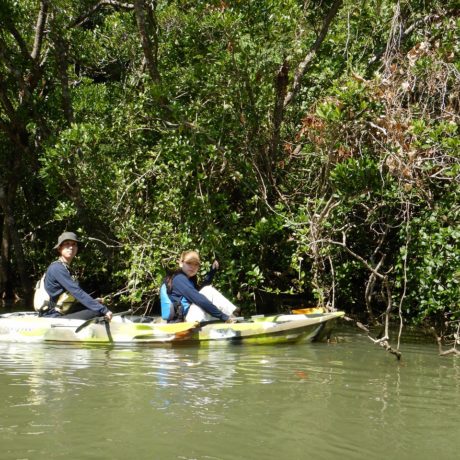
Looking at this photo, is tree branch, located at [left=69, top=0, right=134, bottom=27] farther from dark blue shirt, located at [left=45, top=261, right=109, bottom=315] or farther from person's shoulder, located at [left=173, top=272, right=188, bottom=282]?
person's shoulder, located at [left=173, top=272, right=188, bottom=282]

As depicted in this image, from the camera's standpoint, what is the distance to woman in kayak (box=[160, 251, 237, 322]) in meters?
9.16

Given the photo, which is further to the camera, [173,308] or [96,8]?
Answer: [96,8]

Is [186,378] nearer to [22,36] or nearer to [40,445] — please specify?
[40,445]

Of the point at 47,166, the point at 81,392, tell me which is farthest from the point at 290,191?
the point at 81,392

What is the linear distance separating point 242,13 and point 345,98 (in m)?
2.14

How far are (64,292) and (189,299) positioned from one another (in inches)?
60.9

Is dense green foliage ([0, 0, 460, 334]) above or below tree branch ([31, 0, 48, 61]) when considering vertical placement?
below

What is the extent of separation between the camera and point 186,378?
692 cm

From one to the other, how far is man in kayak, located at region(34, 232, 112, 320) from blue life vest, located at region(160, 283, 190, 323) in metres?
0.69

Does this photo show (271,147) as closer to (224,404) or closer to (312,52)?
(312,52)

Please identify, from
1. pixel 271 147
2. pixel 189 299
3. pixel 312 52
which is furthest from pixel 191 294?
pixel 312 52

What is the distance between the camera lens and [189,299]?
9.19 meters

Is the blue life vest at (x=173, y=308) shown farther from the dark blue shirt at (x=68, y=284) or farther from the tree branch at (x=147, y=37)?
the tree branch at (x=147, y=37)

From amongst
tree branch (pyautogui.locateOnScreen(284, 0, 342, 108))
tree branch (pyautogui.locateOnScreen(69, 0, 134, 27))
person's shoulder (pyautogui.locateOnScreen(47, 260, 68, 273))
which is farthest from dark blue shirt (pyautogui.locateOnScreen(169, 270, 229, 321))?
A: tree branch (pyautogui.locateOnScreen(69, 0, 134, 27))
